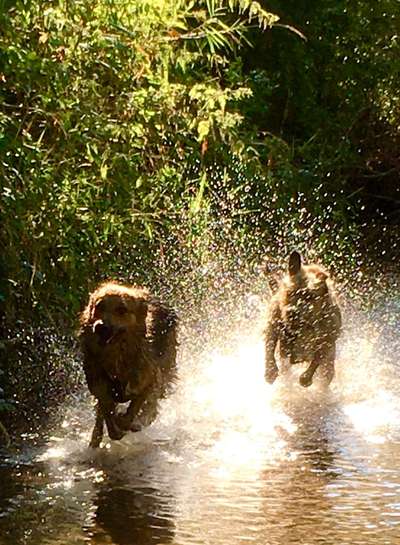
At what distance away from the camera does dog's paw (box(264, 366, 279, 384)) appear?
32.0 ft

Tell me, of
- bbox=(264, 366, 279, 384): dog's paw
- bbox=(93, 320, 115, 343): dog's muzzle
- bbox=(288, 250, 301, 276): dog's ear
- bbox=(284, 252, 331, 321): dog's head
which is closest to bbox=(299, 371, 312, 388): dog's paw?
bbox=(264, 366, 279, 384): dog's paw

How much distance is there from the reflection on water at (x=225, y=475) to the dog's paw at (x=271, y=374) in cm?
9

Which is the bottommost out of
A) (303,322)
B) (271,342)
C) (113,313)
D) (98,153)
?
(113,313)

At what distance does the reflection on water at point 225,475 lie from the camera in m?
5.48

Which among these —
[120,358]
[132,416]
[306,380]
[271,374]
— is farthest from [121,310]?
[271,374]

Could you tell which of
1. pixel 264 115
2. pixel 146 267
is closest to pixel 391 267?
pixel 264 115

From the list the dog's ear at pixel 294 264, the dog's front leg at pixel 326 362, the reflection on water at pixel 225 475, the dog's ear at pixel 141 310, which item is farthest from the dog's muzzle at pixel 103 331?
the dog's ear at pixel 294 264

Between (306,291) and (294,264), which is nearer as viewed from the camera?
(306,291)

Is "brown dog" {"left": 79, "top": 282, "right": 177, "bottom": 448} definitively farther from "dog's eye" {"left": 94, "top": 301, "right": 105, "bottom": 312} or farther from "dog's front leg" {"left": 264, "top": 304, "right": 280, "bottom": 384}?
"dog's front leg" {"left": 264, "top": 304, "right": 280, "bottom": 384}

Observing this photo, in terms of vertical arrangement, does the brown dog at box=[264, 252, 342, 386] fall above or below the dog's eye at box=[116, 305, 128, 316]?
above

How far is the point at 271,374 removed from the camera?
32.1ft

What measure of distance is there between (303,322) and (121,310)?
2.95 metres

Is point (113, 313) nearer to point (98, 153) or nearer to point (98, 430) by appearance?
point (98, 430)

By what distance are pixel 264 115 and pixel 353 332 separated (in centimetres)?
654
